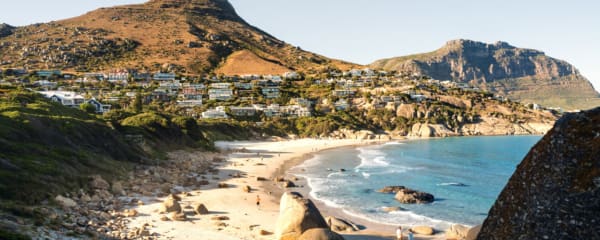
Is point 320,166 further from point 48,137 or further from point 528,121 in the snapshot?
point 528,121

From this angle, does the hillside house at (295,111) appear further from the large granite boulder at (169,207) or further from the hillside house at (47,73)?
the large granite boulder at (169,207)

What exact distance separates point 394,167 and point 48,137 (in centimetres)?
4004

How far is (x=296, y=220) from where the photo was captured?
18.0m

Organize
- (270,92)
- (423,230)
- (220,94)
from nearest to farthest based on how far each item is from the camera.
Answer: (423,230), (220,94), (270,92)

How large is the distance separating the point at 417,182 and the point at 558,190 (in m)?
37.3

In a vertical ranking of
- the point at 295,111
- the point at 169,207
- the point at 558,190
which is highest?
the point at 558,190

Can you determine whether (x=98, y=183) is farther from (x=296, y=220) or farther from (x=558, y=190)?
(x=558, y=190)

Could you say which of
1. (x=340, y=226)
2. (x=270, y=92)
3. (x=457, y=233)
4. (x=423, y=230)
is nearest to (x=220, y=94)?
(x=270, y=92)

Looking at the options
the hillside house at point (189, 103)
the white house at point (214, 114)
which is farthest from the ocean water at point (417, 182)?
the hillside house at point (189, 103)

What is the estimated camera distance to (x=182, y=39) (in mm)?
188375

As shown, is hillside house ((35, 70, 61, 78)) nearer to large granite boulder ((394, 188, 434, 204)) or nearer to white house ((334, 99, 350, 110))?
white house ((334, 99, 350, 110))

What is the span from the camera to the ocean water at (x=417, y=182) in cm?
2694

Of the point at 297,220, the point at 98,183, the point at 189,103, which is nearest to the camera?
the point at 297,220

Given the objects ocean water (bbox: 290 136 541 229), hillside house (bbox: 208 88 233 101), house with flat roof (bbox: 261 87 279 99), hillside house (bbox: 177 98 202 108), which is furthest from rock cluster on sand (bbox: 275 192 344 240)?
house with flat roof (bbox: 261 87 279 99)
